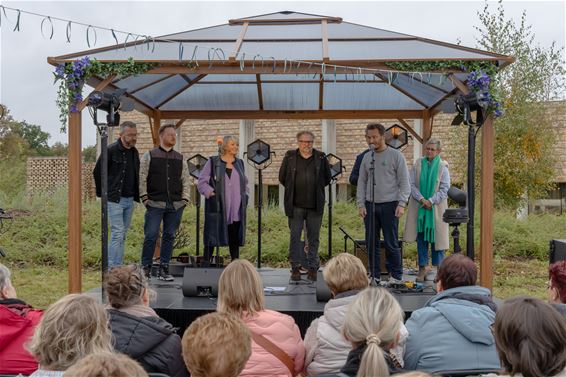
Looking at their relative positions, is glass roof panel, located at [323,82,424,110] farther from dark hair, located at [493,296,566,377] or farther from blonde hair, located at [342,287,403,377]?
dark hair, located at [493,296,566,377]

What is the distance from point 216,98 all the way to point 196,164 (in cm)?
118

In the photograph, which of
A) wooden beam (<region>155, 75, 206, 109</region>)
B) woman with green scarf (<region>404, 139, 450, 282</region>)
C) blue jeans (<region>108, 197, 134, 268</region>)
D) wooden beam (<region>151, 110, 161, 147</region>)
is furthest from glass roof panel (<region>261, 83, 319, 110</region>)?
blue jeans (<region>108, 197, 134, 268</region>)

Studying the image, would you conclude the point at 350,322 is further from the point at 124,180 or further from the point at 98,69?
the point at 124,180

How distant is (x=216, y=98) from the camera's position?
28.1ft

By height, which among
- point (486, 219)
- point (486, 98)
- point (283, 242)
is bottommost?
point (283, 242)

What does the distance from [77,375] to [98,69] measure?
4.60 metres

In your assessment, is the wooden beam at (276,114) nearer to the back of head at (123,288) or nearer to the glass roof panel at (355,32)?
the glass roof panel at (355,32)

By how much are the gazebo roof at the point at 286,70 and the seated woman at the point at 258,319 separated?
307cm

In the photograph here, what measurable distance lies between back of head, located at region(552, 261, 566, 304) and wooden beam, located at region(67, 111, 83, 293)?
13.4 feet

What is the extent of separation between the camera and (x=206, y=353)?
78.0 inches

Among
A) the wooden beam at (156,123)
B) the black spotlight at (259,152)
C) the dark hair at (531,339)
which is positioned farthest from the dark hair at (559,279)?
the wooden beam at (156,123)

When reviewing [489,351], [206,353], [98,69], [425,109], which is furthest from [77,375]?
[425,109]

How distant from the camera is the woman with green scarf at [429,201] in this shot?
646cm

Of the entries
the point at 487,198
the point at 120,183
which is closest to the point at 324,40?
the point at 487,198
